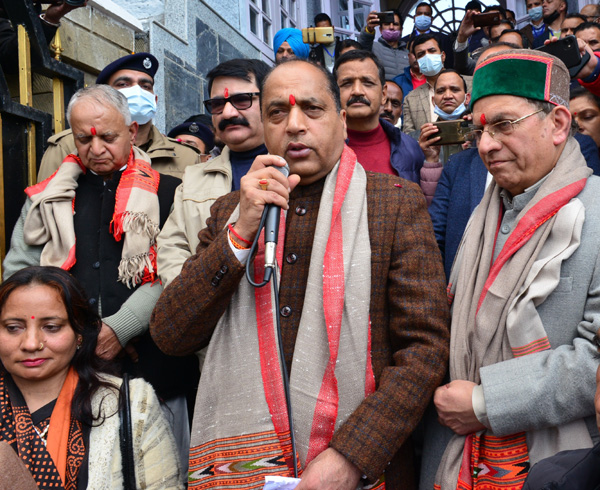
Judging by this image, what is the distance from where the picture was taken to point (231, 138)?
331cm

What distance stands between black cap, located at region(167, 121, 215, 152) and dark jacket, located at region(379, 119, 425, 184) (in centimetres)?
195

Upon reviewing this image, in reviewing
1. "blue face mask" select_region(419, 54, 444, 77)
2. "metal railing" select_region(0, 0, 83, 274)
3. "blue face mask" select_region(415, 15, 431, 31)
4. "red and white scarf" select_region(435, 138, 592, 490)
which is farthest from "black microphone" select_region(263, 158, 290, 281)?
"blue face mask" select_region(415, 15, 431, 31)

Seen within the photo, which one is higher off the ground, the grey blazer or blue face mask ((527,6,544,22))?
blue face mask ((527,6,544,22))

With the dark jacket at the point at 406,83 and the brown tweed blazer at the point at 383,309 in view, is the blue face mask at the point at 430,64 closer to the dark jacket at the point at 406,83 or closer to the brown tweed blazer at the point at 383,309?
the dark jacket at the point at 406,83

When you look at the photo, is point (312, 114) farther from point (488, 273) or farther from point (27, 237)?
point (27, 237)

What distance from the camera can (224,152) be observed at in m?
3.33

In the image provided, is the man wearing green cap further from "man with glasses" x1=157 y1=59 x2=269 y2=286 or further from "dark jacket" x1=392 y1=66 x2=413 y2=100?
"dark jacket" x1=392 y1=66 x2=413 y2=100

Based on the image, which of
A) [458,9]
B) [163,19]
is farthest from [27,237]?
[458,9]

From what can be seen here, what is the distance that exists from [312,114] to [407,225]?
1.67 ft

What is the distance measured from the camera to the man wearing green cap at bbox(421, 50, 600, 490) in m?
1.91

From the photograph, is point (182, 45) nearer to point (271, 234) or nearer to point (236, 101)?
point (236, 101)

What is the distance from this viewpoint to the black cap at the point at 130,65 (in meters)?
4.23

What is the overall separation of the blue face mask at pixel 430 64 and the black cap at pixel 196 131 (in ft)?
7.23

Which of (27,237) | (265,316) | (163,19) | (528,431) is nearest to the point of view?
(528,431)
